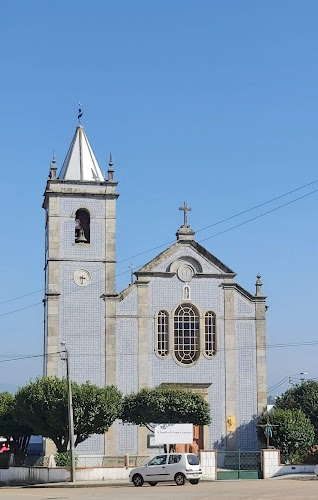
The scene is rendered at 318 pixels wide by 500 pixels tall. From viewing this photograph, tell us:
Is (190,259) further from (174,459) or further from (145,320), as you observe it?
(174,459)

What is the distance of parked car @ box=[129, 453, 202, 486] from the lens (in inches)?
1453

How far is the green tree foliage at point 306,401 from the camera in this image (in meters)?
53.8

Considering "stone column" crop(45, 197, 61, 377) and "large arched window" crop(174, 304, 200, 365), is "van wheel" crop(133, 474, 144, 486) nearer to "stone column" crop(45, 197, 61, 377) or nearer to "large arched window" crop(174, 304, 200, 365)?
"stone column" crop(45, 197, 61, 377)

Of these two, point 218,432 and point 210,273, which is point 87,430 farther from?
point 210,273

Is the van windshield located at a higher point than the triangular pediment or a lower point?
lower

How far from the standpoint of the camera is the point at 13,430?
50781 mm

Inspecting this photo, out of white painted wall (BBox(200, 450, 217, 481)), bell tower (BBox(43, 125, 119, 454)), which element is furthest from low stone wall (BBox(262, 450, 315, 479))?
bell tower (BBox(43, 125, 119, 454))

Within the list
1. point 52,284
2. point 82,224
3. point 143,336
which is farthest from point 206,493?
point 82,224

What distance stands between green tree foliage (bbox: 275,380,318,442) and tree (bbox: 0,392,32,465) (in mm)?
14393

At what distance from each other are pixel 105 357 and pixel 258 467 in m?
10.1

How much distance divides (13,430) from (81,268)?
9386 mm

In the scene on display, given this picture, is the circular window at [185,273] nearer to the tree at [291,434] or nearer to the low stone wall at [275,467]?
the tree at [291,434]

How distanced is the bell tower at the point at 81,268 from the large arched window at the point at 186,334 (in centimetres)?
344

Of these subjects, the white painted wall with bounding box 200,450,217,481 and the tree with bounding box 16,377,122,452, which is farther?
the tree with bounding box 16,377,122,452
